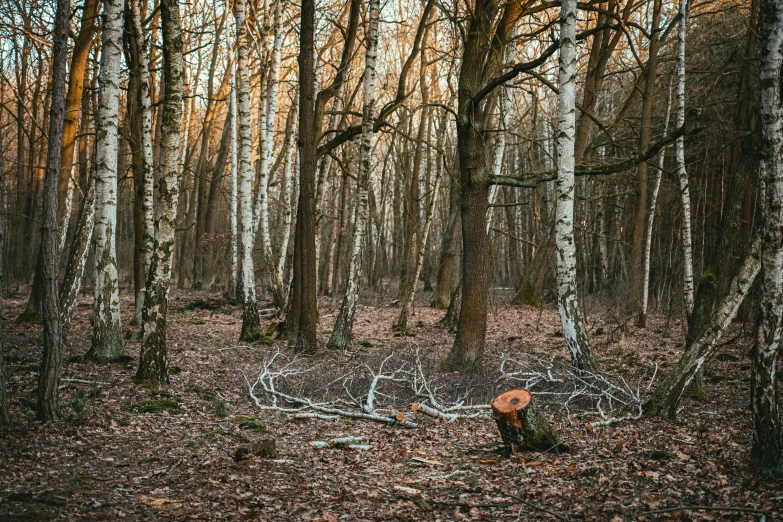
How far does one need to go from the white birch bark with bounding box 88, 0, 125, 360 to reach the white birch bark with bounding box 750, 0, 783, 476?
327 inches

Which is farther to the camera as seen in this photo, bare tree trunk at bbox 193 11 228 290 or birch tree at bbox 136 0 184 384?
bare tree trunk at bbox 193 11 228 290

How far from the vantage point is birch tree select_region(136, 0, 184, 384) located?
25.4 feet

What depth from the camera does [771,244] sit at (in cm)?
467

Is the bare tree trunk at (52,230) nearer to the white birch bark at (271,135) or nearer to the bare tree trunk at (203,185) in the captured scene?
the white birch bark at (271,135)

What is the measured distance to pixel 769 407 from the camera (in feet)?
15.7

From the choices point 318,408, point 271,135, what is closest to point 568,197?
point 318,408

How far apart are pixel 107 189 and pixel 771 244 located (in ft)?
28.3

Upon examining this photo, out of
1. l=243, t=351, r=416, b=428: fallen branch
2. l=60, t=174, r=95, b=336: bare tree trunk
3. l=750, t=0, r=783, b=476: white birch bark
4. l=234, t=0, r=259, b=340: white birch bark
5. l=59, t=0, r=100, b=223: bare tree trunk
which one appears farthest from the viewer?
l=234, t=0, r=259, b=340: white birch bark

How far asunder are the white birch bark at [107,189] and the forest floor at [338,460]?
568 millimetres

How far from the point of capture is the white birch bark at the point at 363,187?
1138 cm

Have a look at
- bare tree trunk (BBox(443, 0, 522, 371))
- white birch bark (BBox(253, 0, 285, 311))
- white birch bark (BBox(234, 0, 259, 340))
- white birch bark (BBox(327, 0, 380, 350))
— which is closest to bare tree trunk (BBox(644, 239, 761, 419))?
bare tree trunk (BBox(443, 0, 522, 371))

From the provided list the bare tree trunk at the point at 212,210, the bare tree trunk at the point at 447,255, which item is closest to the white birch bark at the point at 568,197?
the bare tree trunk at the point at 447,255

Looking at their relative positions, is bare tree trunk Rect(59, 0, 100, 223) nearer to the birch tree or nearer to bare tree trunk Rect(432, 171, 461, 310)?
the birch tree

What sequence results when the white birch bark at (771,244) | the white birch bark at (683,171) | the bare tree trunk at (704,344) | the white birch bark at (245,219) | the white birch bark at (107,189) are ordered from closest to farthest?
the white birch bark at (771,244)
the bare tree trunk at (704,344)
the white birch bark at (107,189)
the white birch bark at (683,171)
the white birch bark at (245,219)
